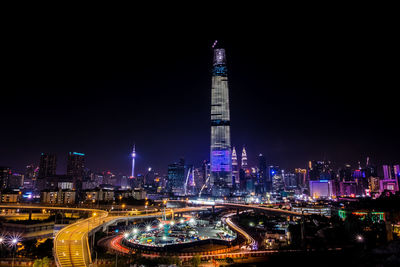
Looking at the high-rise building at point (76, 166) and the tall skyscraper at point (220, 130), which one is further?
the high-rise building at point (76, 166)

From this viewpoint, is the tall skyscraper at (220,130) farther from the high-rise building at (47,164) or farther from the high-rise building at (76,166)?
the high-rise building at (47,164)

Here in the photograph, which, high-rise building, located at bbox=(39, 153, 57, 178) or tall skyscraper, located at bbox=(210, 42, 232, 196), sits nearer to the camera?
tall skyscraper, located at bbox=(210, 42, 232, 196)

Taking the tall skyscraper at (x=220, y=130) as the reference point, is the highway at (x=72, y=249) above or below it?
below

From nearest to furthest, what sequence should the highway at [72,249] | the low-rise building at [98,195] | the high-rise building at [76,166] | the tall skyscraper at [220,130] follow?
1. the highway at [72,249]
2. the low-rise building at [98,195]
3. the tall skyscraper at [220,130]
4. the high-rise building at [76,166]

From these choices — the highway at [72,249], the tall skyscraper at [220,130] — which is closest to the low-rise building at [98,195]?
the highway at [72,249]

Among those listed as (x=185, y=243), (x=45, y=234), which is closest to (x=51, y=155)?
(x=45, y=234)

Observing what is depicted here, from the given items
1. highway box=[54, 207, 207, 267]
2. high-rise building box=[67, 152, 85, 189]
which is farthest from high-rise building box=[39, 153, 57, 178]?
highway box=[54, 207, 207, 267]

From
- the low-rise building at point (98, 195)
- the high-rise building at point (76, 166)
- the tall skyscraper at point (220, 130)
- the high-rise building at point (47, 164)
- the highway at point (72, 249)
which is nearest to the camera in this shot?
the highway at point (72, 249)

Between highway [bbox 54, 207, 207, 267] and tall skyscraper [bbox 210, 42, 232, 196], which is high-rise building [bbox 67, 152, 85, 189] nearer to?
tall skyscraper [bbox 210, 42, 232, 196]
